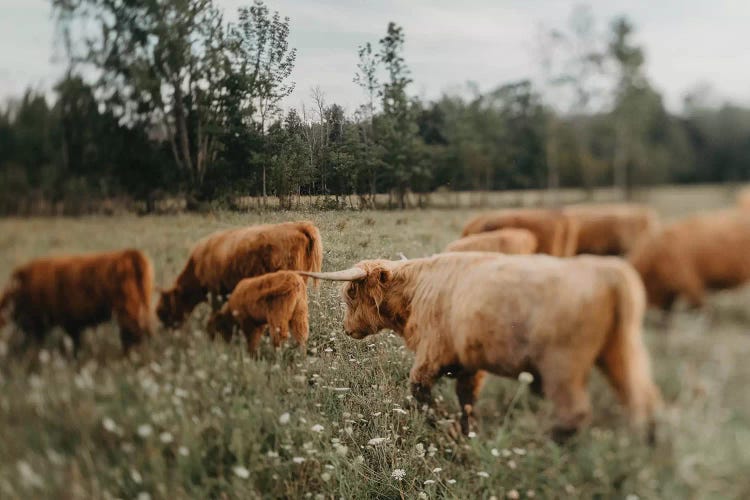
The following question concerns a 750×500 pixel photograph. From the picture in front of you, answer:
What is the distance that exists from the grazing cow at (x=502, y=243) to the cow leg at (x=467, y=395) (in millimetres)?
878

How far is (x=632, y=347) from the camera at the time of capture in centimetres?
244

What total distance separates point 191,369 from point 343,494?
43.4 inches

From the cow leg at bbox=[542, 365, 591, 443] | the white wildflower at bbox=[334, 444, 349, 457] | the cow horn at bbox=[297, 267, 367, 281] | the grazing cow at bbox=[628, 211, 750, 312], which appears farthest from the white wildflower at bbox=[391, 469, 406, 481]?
the grazing cow at bbox=[628, 211, 750, 312]

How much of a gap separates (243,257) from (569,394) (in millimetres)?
1967

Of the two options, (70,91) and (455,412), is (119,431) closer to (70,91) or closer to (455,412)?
(70,91)

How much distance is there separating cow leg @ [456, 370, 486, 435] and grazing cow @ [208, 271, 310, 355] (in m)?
0.94

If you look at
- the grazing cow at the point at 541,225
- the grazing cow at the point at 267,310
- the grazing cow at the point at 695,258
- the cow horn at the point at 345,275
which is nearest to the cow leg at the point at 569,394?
the grazing cow at the point at 695,258

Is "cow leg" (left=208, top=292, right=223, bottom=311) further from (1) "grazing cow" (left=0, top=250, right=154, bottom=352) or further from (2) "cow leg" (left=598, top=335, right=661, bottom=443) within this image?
(2) "cow leg" (left=598, top=335, right=661, bottom=443)

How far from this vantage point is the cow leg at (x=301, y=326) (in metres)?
3.62

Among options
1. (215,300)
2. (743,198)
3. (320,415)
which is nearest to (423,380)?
(320,415)

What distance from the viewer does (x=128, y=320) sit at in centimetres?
306

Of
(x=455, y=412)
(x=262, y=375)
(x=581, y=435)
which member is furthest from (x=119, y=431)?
(x=581, y=435)

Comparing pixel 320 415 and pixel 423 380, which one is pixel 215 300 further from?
pixel 423 380

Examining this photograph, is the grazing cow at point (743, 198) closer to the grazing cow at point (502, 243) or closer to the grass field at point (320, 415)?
the grass field at point (320, 415)
